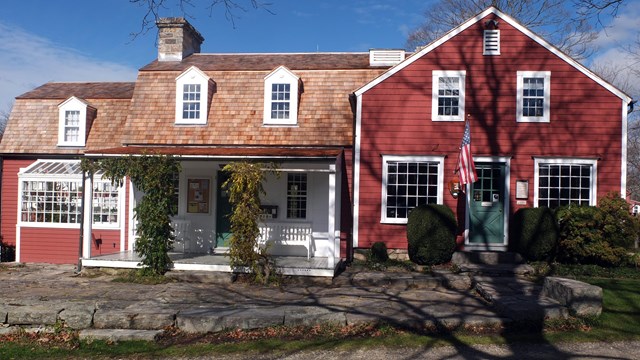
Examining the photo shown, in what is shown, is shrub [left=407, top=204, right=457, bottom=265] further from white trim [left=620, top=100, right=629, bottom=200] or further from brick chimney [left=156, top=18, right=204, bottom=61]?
brick chimney [left=156, top=18, right=204, bottom=61]

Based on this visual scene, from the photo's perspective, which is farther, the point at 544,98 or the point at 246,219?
the point at 544,98

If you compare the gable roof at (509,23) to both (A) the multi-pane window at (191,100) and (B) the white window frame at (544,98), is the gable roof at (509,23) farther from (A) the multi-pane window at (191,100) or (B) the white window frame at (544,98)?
(A) the multi-pane window at (191,100)

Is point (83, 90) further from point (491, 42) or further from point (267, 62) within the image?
point (491, 42)

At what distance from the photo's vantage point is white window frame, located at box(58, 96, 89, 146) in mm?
15969

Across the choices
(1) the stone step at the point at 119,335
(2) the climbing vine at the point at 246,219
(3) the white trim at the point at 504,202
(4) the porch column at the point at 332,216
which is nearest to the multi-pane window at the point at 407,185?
(3) the white trim at the point at 504,202

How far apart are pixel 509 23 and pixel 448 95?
2.51 meters

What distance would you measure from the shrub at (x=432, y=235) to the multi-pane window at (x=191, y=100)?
6.96 meters

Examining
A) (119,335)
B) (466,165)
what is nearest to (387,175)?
(466,165)

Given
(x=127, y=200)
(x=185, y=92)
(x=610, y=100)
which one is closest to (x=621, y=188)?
(x=610, y=100)

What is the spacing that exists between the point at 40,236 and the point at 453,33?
13.2 m

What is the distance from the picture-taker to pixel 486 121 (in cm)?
1390

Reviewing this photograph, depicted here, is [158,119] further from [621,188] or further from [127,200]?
[621,188]

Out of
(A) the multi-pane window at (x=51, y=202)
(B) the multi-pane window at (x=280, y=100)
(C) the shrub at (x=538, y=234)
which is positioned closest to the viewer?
(C) the shrub at (x=538, y=234)

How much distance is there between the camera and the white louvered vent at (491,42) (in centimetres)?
1398
